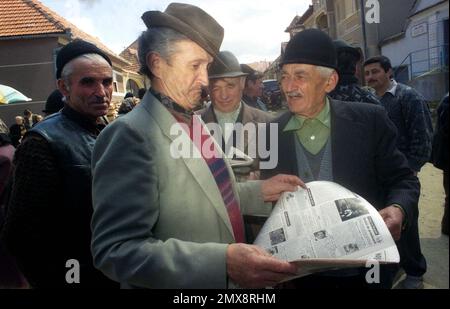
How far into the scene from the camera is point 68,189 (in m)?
1.25

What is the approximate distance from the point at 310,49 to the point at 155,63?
1.90 feet

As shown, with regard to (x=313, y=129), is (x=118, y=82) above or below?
above

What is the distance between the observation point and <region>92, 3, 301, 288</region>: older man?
0.79 m

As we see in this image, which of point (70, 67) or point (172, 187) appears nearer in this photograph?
point (172, 187)

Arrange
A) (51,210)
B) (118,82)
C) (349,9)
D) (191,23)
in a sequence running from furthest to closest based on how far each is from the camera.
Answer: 1. (349,9)
2. (118,82)
3. (51,210)
4. (191,23)

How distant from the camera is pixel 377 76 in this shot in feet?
8.07

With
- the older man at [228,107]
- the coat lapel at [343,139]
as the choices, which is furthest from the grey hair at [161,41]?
the older man at [228,107]

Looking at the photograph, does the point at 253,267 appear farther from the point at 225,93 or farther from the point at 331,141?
the point at 225,93

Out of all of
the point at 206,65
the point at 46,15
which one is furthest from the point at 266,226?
the point at 46,15

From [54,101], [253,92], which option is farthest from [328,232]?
[253,92]

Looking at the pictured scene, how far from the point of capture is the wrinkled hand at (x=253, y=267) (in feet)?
2.55

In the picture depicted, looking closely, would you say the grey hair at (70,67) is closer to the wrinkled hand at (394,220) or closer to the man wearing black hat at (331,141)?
the man wearing black hat at (331,141)

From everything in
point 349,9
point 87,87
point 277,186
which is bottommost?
point 277,186

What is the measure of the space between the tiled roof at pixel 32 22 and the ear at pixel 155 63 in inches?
17.5
